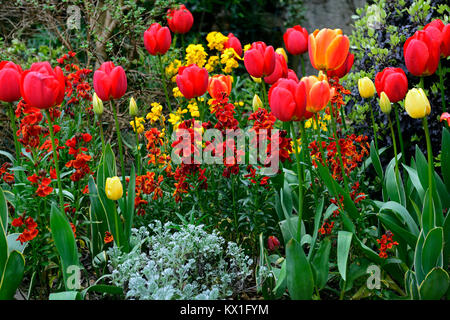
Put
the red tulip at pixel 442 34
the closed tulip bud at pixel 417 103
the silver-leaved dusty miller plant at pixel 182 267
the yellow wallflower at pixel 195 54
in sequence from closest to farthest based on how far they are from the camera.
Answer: the closed tulip bud at pixel 417 103
the silver-leaved dusty miller plant at pixel 182 267
the red tulip at pixel 442 34
the yellow wallflower at pixel 195 54

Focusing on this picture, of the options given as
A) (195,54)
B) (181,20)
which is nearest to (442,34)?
(195,54)

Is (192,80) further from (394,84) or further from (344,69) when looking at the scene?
(394,84)

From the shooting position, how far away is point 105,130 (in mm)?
4469

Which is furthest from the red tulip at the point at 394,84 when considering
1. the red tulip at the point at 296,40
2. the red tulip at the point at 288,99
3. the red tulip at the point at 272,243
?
the red tulip at the point at 272,243

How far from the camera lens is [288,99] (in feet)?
6.44

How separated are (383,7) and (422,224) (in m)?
1.78

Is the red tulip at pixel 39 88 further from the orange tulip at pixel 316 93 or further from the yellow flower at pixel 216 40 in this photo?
the yellow flower at pixel 216 40

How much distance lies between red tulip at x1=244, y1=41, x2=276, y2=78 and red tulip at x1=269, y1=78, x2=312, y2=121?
498 millimetres

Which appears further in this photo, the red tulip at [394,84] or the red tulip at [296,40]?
the red tulip at [296,40]

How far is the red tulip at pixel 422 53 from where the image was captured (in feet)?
7.10

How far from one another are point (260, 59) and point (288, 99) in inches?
22.4

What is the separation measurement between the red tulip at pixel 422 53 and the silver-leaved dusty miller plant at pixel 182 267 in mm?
1062
